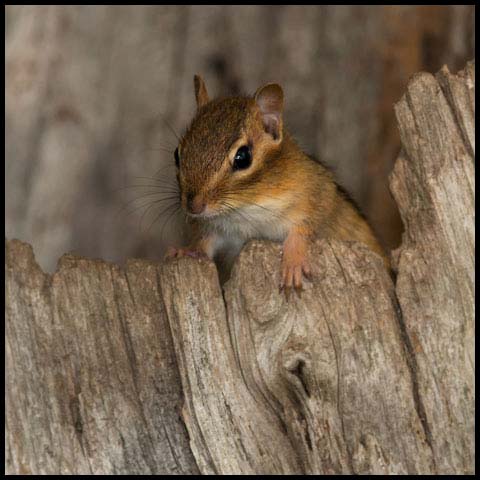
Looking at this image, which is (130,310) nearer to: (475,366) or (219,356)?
(219,356)

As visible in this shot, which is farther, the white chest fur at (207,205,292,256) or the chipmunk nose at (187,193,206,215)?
the white chest fur at (207,205,292,256)

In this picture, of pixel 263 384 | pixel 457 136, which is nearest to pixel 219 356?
pixel 263 384

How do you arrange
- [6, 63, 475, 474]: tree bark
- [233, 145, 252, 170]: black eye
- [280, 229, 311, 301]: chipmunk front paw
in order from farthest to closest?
[233, 145, 252, 170]: black eye < [280, 229, 311, 301]: chipmunk front paw < [6, 63, 475, 474]: tree bark

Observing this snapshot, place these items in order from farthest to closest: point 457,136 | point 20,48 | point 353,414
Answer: point 20,48 < point 457,136 < point 353,414

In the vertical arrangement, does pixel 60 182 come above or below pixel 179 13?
below

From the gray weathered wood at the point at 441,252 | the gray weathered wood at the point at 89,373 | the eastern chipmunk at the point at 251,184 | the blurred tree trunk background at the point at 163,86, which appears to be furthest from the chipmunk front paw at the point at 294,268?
the blurred tree trunk background at the point at 163,86

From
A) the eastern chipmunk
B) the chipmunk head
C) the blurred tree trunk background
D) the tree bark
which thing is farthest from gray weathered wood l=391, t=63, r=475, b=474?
the blurred tree trunk background

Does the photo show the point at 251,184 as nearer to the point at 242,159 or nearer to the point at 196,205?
the point at 242,159

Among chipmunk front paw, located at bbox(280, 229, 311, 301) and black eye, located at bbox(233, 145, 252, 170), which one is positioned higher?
black eye, located at bbox(233, 145, 252, 170)

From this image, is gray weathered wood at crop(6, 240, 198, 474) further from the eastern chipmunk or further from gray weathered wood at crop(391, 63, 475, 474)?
gray weathered wood at crop(391, 63, 475, 474)
